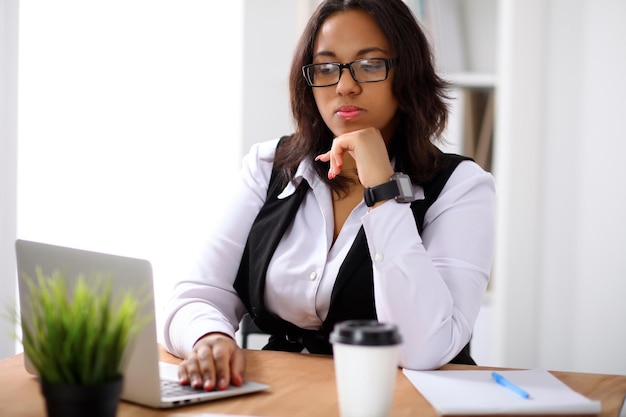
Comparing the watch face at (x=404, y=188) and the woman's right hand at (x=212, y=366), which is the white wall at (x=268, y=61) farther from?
the woman's right hand at (x=212, y=366)

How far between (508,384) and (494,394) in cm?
5

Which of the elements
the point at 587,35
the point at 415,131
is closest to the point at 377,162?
Answer: the point at 415,131

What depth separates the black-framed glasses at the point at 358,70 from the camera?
1.84 meters

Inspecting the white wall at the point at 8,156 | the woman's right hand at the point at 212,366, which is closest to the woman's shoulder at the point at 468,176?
the woman's right hand at the point at 212,366

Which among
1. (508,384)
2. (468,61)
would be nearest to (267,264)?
(508,384)

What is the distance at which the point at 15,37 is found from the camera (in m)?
2.62

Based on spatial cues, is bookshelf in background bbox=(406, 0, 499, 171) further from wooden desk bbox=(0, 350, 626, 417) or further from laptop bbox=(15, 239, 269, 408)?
laptop bbox=(15, 239, 269, 408)

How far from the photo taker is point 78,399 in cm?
89

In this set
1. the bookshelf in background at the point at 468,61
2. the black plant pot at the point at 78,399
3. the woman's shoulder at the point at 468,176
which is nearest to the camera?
the black plant pot at the point at 78,399

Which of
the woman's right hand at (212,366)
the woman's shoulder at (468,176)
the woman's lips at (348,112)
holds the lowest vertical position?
the woman's right hand at (212,366)

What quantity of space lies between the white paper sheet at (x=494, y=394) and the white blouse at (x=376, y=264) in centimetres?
11

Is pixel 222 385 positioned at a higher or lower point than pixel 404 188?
lower

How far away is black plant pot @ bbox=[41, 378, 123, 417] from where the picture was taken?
89 cm

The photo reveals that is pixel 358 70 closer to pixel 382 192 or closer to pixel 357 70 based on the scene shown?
pixel 357 70
